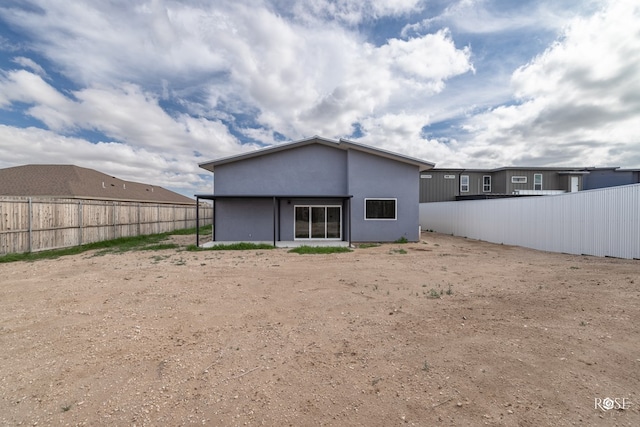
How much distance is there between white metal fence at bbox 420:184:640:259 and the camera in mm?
9062

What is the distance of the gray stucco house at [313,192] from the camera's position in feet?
49.2

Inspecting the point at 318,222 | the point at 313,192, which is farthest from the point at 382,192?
the point at 318,222

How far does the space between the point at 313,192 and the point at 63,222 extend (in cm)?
1097

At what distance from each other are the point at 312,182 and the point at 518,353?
12.7 m

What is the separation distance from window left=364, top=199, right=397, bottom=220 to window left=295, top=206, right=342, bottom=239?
5.05 ft

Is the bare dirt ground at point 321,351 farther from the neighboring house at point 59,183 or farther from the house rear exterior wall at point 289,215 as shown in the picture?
the neighboring house at point 59,183

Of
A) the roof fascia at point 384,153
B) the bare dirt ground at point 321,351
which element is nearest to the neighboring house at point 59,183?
the bare dirt ground at point 321,351

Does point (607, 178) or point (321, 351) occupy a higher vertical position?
point (607, 178)

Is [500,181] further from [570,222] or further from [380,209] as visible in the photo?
[380,209]

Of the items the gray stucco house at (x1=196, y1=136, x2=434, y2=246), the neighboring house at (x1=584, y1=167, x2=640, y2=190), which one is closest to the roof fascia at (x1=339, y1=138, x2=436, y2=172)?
the gray stucco house at (x1=196, y1=136, x2=434, y2=246)

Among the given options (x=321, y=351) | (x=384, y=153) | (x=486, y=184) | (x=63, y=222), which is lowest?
(x=321, y=351)

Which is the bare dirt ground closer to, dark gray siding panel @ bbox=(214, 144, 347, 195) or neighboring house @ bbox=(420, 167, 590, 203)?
dark gray siding panel @ bbox=(214, 144, 347, 195)

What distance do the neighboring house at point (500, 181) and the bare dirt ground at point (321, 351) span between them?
1918 centimetres

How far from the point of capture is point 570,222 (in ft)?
35.6
